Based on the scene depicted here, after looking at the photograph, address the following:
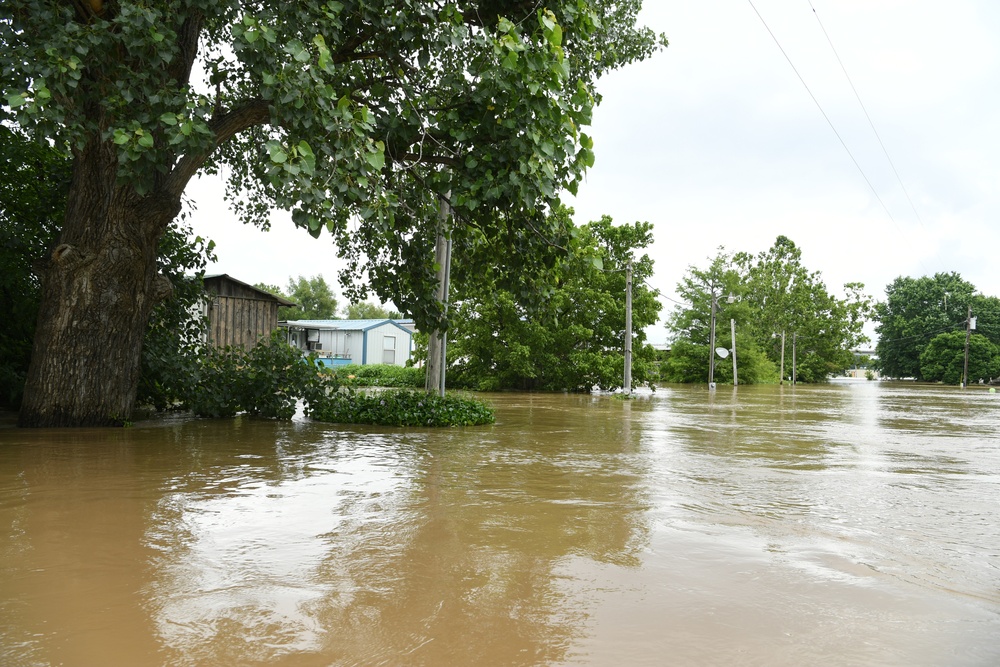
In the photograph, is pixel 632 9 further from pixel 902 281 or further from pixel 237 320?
pixel 902 281

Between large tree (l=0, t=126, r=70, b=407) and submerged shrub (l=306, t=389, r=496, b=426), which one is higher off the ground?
large tree (l=0, t=126, r=70, b=407)

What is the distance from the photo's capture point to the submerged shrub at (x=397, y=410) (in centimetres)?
1249

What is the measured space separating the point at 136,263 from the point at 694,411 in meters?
13.6

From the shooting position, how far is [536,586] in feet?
12.6

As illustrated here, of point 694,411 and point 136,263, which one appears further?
point 694,411

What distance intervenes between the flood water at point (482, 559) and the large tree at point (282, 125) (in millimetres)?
1954

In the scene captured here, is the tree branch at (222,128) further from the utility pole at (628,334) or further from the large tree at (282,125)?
the utility pole at (628,334)

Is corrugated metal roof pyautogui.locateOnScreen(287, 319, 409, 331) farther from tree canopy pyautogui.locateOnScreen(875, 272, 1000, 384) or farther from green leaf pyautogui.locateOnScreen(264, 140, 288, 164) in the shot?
tree canopy pyautogui.locateOnScreen(875, 272, 1000, 384)

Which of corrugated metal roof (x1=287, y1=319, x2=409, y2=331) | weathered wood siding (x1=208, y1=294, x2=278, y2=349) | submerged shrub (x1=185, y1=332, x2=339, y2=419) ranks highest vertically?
corrugated metal roof (x1=287, y1=319, x2=409, y2=331)

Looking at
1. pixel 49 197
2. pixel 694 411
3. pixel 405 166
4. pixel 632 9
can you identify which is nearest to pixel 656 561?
pixel 405 166

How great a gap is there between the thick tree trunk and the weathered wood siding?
14.2 m

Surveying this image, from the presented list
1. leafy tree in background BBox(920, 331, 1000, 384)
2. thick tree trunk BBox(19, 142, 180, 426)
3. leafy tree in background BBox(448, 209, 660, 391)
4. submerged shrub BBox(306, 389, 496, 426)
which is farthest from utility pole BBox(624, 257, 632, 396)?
leafy tree in background BBox(920, 331, 1000, 384)

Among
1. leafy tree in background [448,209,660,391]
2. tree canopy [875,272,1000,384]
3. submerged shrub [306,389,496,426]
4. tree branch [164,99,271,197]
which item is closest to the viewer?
tree branch [164,99,271,197]

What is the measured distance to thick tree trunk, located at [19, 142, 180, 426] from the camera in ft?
32.6
